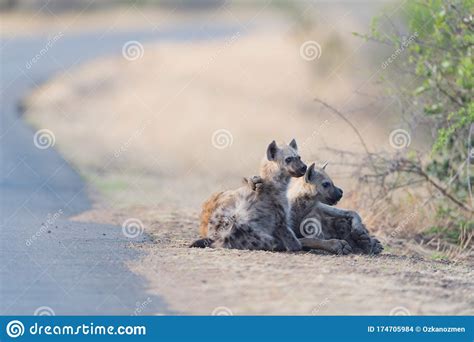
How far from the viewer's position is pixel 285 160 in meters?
11.0

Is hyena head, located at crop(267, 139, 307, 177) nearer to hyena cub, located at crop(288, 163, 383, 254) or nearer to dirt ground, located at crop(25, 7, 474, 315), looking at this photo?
hyena cub, located at crop(288, 163, 383, 254)

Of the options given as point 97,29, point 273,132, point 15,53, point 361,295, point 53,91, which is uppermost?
point 97,29

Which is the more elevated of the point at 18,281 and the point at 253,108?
the point at 253,108

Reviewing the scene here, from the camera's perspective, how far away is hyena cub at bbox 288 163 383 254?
36.8 ft

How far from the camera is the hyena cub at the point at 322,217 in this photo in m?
11.2

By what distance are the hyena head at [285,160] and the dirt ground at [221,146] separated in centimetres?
100

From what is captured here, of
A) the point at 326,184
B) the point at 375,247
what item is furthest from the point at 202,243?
the point at 375,247

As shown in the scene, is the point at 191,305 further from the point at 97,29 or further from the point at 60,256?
the point at 97,29

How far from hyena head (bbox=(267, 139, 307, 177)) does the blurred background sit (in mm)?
2081

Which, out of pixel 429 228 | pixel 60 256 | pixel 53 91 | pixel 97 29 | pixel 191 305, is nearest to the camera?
pixel 191 305

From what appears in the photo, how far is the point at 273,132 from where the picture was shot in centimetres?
2527

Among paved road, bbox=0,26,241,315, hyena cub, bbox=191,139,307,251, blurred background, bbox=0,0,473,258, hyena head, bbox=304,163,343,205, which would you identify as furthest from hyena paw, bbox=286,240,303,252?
blurred background, bbox=0,0,473,258

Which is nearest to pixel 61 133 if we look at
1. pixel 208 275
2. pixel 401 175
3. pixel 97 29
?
pixel 401 175

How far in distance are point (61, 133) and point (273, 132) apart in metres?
5.03
